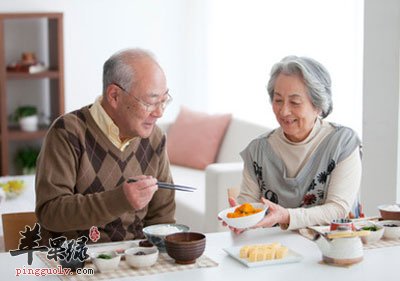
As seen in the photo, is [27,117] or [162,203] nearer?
[162,203]

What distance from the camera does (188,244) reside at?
7.34ft

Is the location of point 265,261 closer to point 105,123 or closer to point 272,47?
point 105,123

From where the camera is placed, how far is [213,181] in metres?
4.45

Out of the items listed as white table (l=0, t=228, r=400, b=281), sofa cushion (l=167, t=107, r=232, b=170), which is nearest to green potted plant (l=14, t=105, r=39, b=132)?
sofa cushion (l=167, t=107, r=232, b=170)

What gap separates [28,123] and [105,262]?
4091 millimetres

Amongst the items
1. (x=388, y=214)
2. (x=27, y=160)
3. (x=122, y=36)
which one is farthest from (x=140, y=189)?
(x=122, y=36)

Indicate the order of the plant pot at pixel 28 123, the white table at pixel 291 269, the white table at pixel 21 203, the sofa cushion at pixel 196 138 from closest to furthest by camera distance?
the white table at pixel 291 269 → the white table at pixel 21 203 → the sofa cushion at pixel 196 138 → the plant pot at pixel 28 123

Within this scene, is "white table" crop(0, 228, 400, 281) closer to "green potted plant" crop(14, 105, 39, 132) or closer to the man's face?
the man's face

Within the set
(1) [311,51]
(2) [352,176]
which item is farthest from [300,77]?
(1) [311,51]

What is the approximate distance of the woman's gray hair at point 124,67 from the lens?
2650mm

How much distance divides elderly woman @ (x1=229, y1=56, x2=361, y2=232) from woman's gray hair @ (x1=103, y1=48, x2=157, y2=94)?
537mm

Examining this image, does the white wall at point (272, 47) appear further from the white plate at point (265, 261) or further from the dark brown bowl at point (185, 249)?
the dark brown bowl at point (185, 249)

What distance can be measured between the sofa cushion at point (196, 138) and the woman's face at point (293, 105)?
250 cm

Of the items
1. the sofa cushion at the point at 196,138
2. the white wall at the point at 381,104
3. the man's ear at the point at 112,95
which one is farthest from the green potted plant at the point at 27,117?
the man's ear at the point at 112,95
